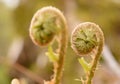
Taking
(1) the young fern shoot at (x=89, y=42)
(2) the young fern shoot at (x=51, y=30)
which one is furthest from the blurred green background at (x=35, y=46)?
(2) the young fern shoot at (x=51, y=30)

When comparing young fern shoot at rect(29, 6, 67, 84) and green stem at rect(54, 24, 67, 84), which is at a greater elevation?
young fern shoot at rect(29, 6, 67, 84)

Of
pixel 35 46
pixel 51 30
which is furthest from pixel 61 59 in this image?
pixel 35 46

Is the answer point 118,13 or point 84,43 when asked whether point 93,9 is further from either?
point 84,43

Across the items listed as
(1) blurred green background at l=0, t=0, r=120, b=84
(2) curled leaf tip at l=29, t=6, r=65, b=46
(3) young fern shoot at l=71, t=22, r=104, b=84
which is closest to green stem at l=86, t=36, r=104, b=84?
(3) young fern shoot at l=71, t=22, r=104, b=84

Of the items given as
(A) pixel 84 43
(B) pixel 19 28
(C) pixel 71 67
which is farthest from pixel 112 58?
(A) pixel 84 43

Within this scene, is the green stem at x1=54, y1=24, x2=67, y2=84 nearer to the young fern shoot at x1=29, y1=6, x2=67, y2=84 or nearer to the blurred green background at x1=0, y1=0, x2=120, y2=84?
the young fern shoot at x1=29, y1=6, x2=67, y2=84
